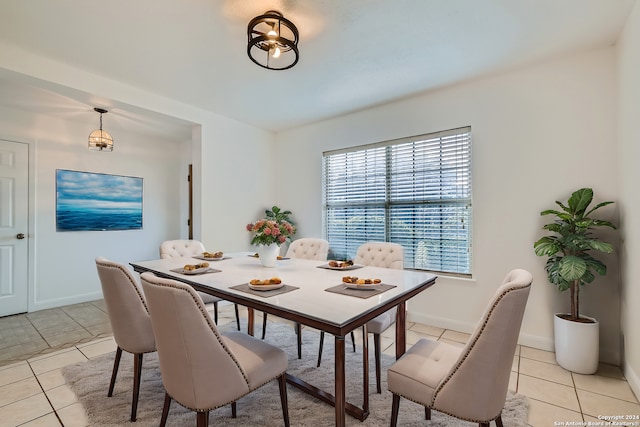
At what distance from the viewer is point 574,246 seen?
2.39 m

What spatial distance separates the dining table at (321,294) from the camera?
134 cm

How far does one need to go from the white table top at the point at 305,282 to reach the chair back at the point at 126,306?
0.32 metres

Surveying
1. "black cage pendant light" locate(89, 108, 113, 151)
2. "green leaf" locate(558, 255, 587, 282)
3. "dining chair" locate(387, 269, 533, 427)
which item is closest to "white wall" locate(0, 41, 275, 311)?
"black cage pendant light" locate(89, 108, 113, 151)

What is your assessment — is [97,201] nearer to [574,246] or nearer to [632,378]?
[574,246]

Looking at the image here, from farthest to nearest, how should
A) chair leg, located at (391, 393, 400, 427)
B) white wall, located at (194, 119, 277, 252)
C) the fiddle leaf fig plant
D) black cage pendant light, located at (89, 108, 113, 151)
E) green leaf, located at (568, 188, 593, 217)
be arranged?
white wall, located at (194, 119, 277, 252)
black cage pendant light, located at (89, 108, 113, 151)
green leaf, located at (568, 188, 593, 217)
the fiddle leaf fig plant
chair leg, located at (391, 393, 400, 427)

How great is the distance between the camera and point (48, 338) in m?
3.04

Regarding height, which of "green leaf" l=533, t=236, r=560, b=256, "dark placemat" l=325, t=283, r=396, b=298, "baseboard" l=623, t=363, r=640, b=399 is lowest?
"baseboard" l=623, t=363, r=640, b=399

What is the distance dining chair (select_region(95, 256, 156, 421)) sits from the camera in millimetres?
1724

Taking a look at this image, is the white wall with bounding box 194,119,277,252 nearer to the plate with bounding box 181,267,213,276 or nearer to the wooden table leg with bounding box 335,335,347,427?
the plate with bounding box 181,267,213,276

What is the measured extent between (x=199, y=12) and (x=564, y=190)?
11.1 ft

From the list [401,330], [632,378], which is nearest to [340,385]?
[401,330]

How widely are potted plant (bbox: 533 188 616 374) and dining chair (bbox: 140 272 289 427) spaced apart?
248cm

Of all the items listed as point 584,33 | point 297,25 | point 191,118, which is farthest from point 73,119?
point 584,33

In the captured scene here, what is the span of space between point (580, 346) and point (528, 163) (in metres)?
1.63
